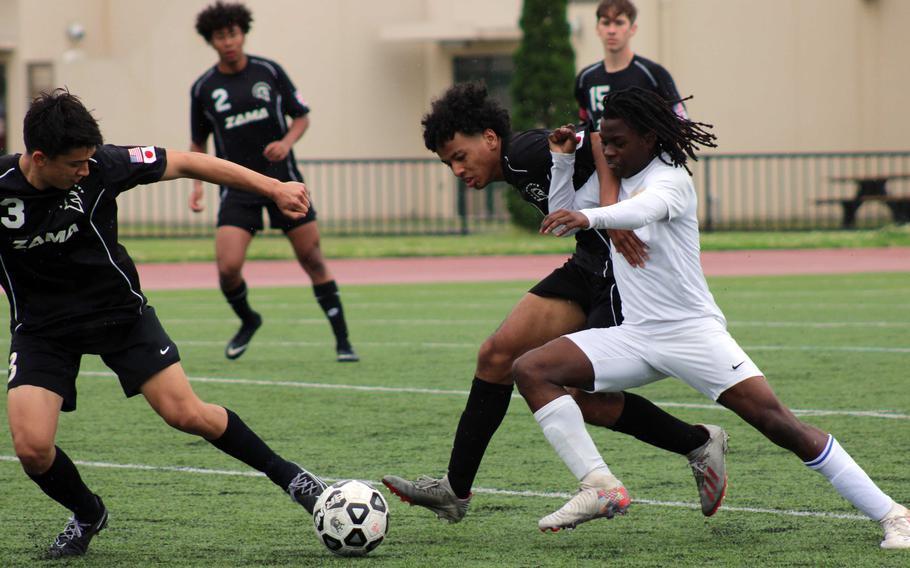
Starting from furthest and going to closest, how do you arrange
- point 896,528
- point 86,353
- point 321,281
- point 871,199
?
1. point 871,199
2. point 321,281
3. point 86,353
4. point 896,528

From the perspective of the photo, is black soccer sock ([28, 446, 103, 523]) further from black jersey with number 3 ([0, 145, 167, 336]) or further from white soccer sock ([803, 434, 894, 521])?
white soccer sock ([803, 434, 894, 521])

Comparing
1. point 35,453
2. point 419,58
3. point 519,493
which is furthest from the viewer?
point 419,58

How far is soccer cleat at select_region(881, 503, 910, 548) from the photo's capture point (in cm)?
493

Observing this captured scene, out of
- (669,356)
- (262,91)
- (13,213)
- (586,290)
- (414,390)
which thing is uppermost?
(262,91)

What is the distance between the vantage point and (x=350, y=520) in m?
5.10

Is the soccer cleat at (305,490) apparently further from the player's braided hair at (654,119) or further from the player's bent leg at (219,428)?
the player's braided hair at (654,119)

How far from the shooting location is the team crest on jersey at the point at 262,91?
1015 centimetres

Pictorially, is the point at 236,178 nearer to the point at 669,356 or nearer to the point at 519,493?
the point at 669,356

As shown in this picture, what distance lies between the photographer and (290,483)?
5.35 m

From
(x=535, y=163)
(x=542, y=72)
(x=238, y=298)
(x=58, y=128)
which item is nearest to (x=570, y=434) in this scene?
(x=535, y=163)

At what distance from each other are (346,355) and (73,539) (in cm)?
514

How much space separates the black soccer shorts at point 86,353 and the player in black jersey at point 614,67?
4941 mm

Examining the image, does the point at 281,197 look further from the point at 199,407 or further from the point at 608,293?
the point at 608,293

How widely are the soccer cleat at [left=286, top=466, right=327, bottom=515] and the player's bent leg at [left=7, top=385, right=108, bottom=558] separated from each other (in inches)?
27.8
